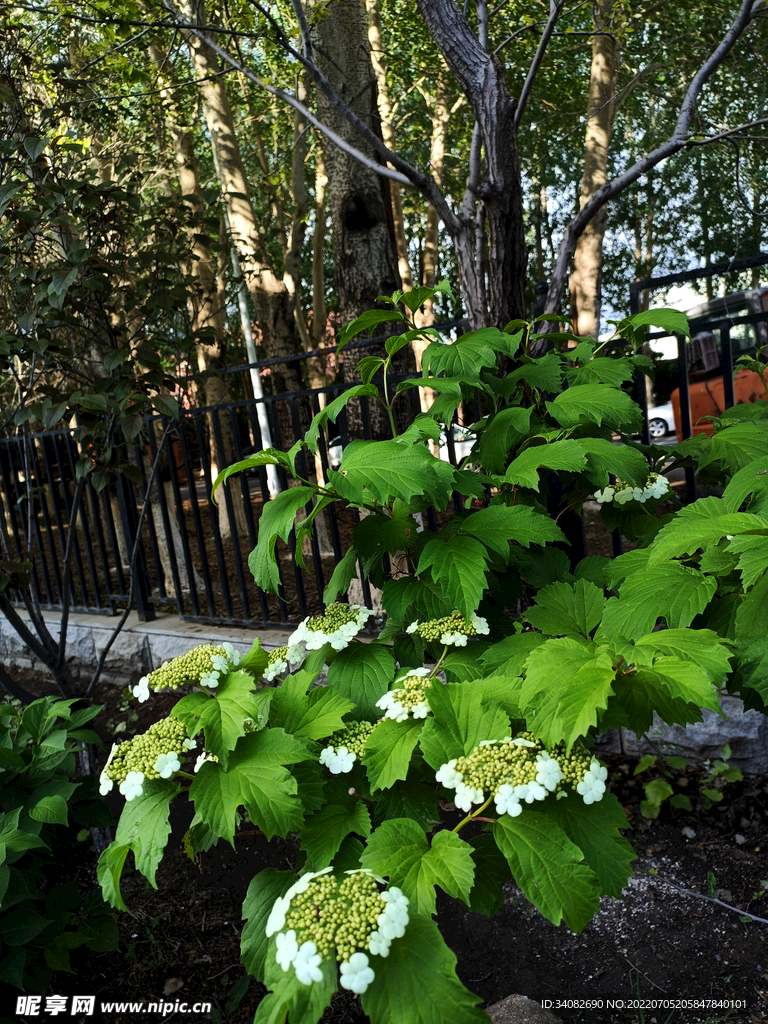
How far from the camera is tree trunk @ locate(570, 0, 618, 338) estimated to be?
9.98 metres

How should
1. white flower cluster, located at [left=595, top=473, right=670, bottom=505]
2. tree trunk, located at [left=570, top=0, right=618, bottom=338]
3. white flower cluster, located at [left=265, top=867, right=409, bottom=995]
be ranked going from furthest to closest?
tree trunk, located at [left=570, top=0, right=618, bottom=338]
white flower cluster, located at [left=595, top=473, right=670, bottom=505]
white flower cluster, located at [left=265, top=867, right=409, bottom=995]

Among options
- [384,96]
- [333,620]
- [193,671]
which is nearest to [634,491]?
[333,620]

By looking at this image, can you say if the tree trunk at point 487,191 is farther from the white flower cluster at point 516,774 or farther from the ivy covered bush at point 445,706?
the white flower cluster at point 516,774

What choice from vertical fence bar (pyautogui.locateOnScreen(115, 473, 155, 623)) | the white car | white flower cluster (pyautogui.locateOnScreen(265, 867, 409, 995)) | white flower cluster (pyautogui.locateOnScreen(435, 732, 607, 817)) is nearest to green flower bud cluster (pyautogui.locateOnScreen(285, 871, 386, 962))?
white flower cluster (pyautogui.locateOnScreen(265, 867, 409, 995))

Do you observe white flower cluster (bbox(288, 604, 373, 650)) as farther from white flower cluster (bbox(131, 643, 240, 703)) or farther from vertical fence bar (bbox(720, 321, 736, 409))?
vertical fence bar (bbox(720, 321, 736, 409))

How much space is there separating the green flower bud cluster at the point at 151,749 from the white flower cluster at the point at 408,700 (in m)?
0.39

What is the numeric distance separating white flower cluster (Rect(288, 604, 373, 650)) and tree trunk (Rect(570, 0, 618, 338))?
9.24m

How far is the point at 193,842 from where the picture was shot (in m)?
1.62

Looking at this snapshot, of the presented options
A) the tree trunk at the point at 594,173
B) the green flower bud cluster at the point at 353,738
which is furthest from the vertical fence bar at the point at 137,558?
the tree trunk at the point at 594,173

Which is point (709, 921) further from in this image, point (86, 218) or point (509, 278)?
point (86, 218)

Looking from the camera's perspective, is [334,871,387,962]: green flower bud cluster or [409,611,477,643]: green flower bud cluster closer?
[334,871,387,962]: green flower bud cluster

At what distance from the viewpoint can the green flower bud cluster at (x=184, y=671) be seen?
1541 mm

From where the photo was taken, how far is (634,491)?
82.2 inches

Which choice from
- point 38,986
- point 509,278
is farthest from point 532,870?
point 509,278
